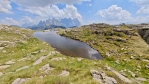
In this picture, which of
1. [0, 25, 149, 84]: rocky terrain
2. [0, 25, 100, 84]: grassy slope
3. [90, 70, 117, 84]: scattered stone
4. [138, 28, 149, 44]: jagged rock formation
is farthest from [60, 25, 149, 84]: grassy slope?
[90, 70, 117, 84]: scattered stone

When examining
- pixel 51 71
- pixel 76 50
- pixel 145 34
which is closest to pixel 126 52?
pixel 76 50

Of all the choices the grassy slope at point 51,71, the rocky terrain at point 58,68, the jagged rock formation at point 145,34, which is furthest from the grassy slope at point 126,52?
the grassy slope at point 51,71

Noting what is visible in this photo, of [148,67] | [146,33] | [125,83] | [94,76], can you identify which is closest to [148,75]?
[148,67]

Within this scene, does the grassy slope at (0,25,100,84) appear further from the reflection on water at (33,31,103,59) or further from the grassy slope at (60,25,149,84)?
the reflection on water at (33,31,103,59)

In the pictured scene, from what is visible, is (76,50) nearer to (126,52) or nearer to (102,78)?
(126,52)

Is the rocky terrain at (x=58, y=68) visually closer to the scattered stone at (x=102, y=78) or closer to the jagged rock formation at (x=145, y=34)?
the scattered stone at (x=102, y=78)

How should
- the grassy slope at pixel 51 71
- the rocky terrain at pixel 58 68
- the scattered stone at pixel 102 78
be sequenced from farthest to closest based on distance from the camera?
the rocky terrain at pixel 58 68
the scattered stone at pixel 102 78
the grassy slope at pixel 51 71

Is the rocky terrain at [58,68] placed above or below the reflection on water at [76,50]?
above

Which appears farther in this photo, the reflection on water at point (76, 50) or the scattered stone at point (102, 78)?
the reflection on water at point (76, 50)

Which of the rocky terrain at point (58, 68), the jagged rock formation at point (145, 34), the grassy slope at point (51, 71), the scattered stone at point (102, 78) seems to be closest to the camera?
the grassy slope at point (51, 71)

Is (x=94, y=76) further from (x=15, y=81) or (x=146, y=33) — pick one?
(x=146, y=33)

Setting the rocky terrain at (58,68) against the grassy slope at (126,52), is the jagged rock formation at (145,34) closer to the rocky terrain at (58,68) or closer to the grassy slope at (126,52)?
the grassy slope at (126,52)

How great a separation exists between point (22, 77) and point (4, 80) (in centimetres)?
247


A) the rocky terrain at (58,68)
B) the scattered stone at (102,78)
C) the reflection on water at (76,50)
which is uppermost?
the scattered stone at (102,78)
